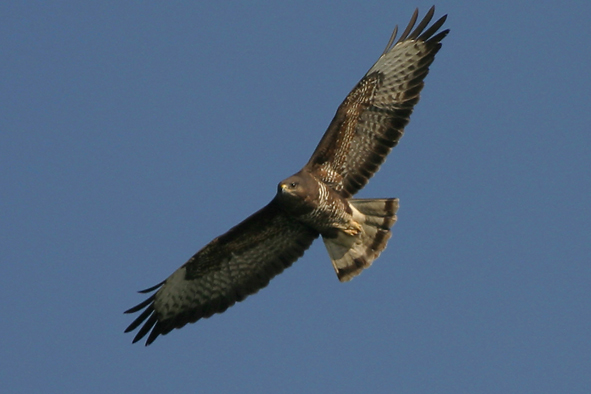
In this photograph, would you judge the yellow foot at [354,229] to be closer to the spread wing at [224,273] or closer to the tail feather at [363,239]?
the tail feather at [363,239]

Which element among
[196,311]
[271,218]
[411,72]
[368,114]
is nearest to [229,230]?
[271,218]

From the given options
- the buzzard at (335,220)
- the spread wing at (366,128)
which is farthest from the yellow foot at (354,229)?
the spread wing at (366,128)

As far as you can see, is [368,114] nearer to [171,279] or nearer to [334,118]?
[334,118]

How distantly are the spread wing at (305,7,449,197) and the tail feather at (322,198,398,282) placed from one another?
0.31 metres

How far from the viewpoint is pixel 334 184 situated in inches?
474

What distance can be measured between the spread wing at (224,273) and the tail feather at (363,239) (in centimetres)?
41

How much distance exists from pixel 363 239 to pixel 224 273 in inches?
77.9

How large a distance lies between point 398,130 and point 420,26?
1525 millimetres

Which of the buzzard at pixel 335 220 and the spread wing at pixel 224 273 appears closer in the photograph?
the buzzard at pixel 335 220

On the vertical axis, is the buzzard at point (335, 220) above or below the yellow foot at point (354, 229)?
above

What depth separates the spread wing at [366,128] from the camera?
12062 millimetres

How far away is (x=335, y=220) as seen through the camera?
1189 centimetres

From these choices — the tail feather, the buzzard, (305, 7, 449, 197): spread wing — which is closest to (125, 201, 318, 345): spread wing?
the buzzard

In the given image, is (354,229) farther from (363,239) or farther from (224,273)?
(224,273)
